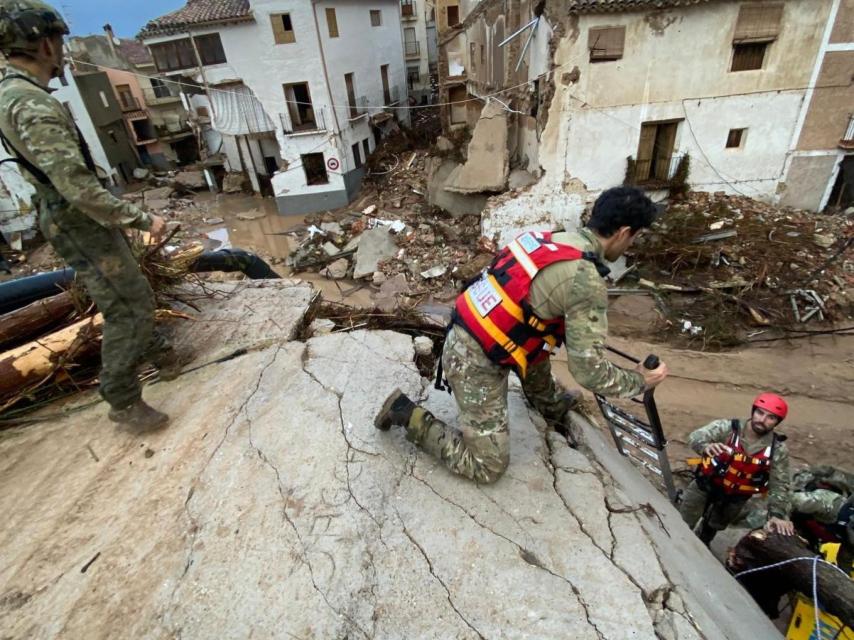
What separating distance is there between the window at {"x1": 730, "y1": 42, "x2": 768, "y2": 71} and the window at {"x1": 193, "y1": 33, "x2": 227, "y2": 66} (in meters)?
16.7

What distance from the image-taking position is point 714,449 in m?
3.31

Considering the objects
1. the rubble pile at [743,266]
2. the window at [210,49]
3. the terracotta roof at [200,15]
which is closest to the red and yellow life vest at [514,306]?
the rubble pile at [743,266]

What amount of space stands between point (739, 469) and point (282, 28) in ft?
62.0

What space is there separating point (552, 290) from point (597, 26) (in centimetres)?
914

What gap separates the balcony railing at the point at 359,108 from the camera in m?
18.6

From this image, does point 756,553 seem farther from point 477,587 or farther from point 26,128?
point 26,128

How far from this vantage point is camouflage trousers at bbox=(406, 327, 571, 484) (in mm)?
2195

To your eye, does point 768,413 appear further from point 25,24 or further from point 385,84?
point 385,84

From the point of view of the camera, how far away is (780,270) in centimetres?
851

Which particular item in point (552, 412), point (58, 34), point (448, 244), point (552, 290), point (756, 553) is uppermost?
point (58, 34)

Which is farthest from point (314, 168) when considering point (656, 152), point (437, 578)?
point (437, 578)

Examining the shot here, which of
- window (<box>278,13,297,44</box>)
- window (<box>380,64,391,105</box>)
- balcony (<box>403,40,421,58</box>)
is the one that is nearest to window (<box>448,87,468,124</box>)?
window (<box>380,64,391,105</box>)

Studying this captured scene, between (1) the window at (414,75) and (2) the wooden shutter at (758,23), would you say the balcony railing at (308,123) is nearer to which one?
(2) the wooden shutter at (758,23)

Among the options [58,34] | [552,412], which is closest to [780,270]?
[552,412]
